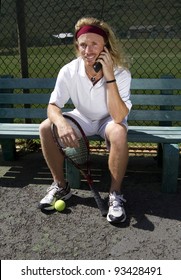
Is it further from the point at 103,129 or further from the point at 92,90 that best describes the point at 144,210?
the point at 92,90

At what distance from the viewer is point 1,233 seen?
9.60 ft

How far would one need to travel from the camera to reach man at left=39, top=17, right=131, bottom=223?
9.84ft

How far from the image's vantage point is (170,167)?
132 inches

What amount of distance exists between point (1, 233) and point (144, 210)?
1.03 metres

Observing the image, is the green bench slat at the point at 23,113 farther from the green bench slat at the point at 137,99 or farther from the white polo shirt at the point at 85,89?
the white polo shirt at the point at 85,89

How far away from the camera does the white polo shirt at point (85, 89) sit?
314cm

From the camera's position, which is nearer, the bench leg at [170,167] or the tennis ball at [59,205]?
the tennis ball at [59,205]

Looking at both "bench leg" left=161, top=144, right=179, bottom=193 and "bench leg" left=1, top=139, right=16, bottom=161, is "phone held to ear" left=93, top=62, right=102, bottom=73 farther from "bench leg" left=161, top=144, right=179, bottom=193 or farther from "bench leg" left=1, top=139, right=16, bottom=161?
"bench leg" left=1, top=139, right=16, bottom=161

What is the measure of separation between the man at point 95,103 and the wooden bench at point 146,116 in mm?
271

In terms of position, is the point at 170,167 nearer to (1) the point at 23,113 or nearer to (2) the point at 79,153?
(2) the point at 79,153

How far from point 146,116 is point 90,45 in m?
1.03

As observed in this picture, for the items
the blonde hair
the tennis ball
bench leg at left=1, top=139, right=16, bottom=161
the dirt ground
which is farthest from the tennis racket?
bench leg at left=1, top=139, right=16, bottom=161

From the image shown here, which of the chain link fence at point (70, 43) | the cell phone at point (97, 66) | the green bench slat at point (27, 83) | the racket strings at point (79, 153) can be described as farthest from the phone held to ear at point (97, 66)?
the chain link fence at point (70, 43)
